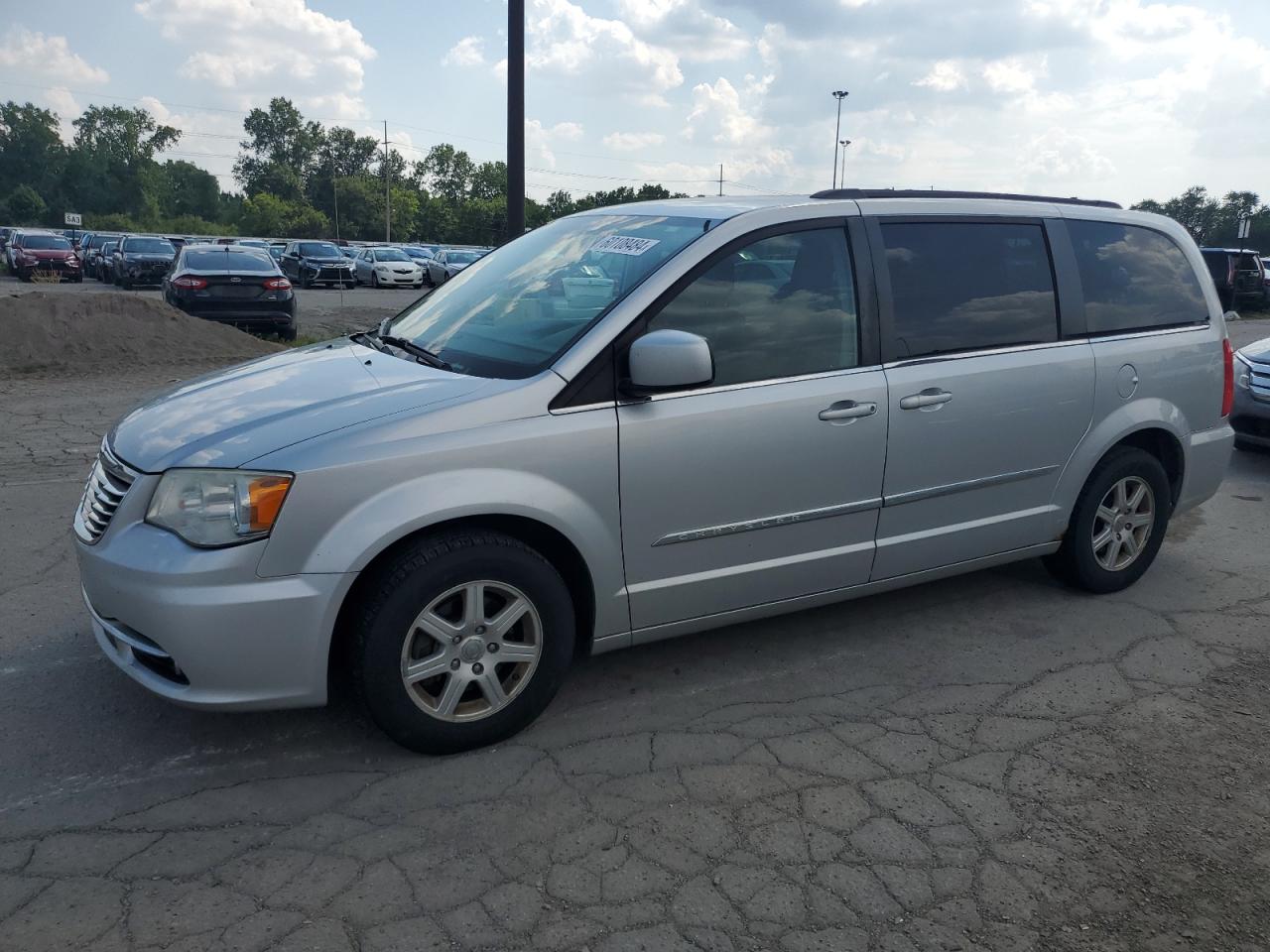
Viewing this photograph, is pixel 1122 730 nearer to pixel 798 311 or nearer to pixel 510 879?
pixel 798 311

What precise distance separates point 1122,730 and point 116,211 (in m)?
114

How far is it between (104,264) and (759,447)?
34010 mm

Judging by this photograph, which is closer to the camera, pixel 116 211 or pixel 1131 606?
pixel 1131 606

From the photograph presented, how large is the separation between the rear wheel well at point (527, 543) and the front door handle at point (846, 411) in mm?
1127

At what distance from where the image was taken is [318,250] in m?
35.2

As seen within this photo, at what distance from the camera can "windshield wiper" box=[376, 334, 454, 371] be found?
151 inches

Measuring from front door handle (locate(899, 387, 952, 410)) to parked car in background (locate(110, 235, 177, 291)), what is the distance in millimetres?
28097

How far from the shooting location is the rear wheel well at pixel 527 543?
326 cm

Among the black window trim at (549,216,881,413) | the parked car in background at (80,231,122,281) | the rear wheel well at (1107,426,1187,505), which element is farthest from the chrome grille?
the parked car in background at (80,231,122,281)

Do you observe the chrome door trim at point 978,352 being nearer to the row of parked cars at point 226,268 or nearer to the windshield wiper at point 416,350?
the windshield wiper at point 416,350

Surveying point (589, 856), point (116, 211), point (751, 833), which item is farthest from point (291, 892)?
point (116, 211)

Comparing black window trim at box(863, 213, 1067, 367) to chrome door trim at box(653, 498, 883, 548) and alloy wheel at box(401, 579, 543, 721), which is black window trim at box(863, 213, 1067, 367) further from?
alloy wheel at box(401, 579, 543, 721)

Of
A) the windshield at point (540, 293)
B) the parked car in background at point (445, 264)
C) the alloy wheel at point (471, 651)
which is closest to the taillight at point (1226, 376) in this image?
the windshield at point (540, 293)

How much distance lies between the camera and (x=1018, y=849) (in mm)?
2998
